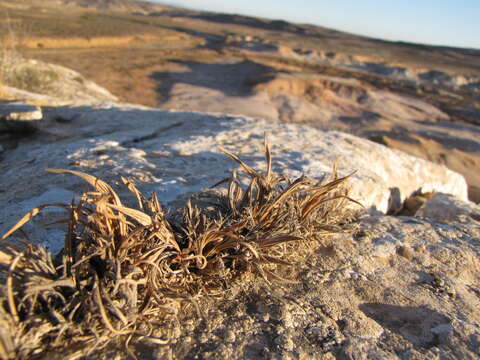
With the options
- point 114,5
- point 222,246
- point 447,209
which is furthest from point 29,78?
point 114,5

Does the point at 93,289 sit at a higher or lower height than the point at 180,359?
higher

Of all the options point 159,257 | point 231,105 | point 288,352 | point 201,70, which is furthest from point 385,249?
point 201,70

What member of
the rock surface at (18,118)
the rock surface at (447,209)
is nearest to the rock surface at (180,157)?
the rock surface at (18,118)

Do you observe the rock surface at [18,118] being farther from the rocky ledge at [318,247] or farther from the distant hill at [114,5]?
the distant hill at [114,5]

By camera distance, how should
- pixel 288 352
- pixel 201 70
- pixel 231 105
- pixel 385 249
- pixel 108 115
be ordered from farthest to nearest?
1. pixel 201 70
2. pixel 231 105
3. pixel 108 115
4. pixel 385 249
5. pixel 288 352

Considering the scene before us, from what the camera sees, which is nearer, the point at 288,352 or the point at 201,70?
the point at 288,352

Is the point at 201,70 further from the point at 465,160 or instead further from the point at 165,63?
the point at 465,160

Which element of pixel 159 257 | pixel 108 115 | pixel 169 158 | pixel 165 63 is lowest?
pixel 165 63
